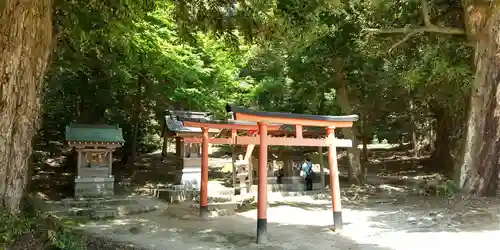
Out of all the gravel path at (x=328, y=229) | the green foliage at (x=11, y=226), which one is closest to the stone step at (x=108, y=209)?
the gravel path at (x=328, y=229)

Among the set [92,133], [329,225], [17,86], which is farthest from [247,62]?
[17,86]

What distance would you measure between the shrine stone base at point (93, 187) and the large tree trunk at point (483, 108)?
12.0m

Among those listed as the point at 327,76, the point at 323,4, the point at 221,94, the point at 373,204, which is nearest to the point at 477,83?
the point at 373,204

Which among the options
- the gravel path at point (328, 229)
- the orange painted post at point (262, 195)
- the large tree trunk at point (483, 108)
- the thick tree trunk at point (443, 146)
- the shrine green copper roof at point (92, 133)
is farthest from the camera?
the thick tree trunk at point (443, 146)

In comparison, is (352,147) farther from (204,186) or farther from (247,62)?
(204,186)

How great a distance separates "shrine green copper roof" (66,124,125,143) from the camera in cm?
1527

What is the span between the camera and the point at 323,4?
884cm

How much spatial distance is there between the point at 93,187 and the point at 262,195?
30.7ft

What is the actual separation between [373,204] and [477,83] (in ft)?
16.5

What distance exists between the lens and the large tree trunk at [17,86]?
5.97 metres

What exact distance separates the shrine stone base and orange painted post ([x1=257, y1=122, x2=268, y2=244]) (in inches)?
352

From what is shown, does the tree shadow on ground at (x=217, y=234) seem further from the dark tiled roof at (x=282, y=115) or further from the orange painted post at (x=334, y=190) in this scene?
the dark tiled roof at (x=282, y=115)

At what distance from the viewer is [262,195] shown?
845 cm

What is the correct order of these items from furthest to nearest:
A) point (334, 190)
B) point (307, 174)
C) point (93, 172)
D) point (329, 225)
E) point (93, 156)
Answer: point (307, 174) < point (93, 156) < point (93, 172) < point (329, 225) < point (334, 190)
